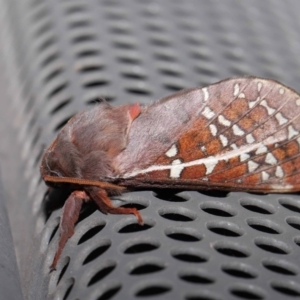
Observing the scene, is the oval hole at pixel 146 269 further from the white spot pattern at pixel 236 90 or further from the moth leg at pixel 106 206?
the white spot pattern at pixel 236 90

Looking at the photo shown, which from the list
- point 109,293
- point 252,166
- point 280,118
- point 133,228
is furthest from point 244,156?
point 109,293

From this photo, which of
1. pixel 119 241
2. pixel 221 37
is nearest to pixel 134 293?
pixel 119 241

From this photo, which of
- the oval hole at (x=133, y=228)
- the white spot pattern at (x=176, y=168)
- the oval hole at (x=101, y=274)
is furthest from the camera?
the white spot pattern at (x=176, y=168)

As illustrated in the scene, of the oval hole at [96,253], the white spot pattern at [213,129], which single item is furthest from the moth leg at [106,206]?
the white spot pattern at [213,129]

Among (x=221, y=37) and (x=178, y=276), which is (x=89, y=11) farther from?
(x=178, y=276)

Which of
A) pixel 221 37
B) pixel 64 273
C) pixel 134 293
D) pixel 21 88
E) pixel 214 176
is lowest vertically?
pixel 134 293

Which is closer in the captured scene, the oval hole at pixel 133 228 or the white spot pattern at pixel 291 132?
the oval hole at pixel 133 228

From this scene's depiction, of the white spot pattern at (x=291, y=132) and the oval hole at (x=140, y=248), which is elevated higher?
the white spot pattern at (x=291, y=132)

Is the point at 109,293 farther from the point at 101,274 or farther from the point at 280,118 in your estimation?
the point at 280,118
